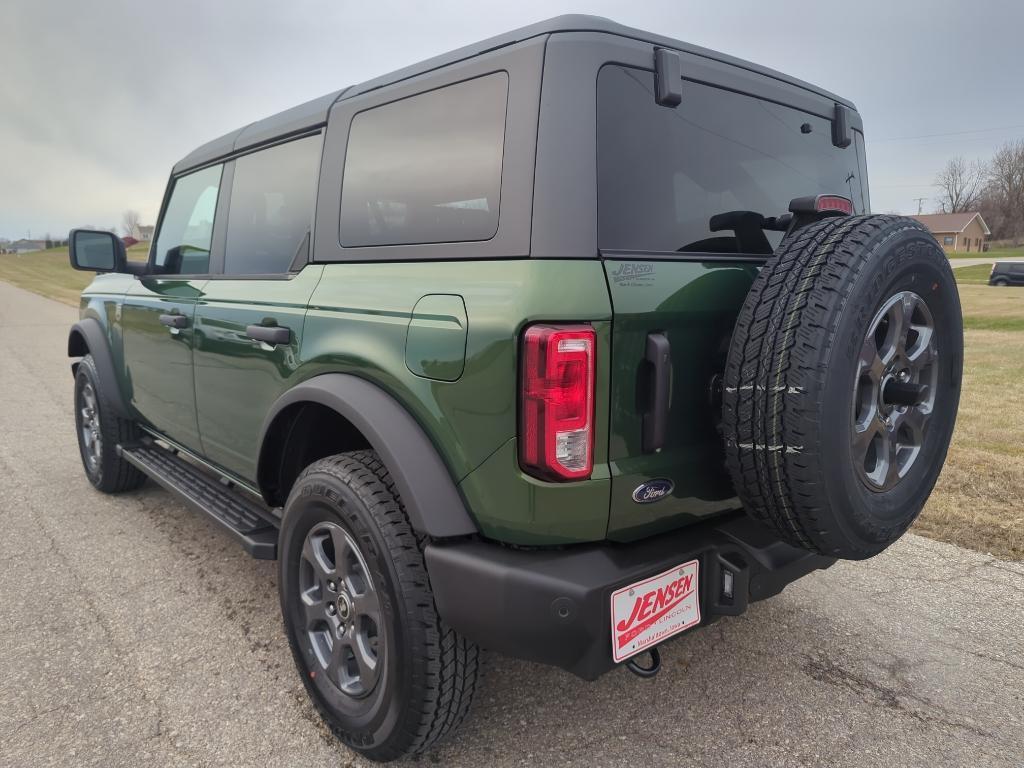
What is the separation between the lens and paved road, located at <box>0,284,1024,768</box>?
2191mm

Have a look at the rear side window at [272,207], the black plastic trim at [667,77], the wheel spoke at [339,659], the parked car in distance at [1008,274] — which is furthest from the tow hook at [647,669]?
the parked car in distance at [1008,274]

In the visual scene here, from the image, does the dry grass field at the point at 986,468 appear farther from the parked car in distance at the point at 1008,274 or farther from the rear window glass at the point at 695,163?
the parked car in distance at the point at 1008,274

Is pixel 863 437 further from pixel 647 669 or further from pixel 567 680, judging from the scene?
pixel 567 680

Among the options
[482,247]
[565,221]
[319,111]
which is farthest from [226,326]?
[565,221]

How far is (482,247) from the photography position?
1892mm

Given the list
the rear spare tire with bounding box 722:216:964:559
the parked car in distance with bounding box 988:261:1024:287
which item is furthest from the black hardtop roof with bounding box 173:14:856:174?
the parked car in distance with bounding box 988:261:1024:287

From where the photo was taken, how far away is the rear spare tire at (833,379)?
1.71m

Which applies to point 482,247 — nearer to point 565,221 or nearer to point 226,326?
point 565,221

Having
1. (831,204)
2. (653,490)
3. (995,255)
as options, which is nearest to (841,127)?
(831,204)

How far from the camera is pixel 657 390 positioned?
180 cm

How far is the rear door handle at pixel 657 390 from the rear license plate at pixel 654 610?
1.15 ft

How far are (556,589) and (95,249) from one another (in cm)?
339

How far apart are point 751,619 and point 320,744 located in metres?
1.75

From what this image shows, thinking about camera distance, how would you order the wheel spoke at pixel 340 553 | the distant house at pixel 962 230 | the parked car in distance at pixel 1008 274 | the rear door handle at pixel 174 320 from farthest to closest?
the distant house at pixel 962 230 < the parked car in distance at pixel 1008 274 < the rear door handle at pixel 174 320 < the wheel spoke at pixel 340 553
